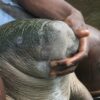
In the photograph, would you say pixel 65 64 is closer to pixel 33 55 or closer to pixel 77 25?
pixel 33 55

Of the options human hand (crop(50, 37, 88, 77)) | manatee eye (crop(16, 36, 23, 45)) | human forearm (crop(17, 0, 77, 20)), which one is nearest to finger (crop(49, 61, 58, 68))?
human hand (crop(50, 37, 88, 77))

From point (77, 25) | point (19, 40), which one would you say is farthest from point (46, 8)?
point (19, 40)

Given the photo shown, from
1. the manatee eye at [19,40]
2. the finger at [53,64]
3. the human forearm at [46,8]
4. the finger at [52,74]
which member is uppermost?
the manatee eye at [19,40]

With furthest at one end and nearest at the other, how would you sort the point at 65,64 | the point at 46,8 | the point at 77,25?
the point at 46,8, the point at 77,25, the point at 65,64

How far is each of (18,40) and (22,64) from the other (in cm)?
7

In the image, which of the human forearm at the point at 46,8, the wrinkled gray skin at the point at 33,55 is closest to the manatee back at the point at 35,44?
the wrinkled gray skin at the point at 33,55

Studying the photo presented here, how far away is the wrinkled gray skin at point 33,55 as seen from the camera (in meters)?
1.16

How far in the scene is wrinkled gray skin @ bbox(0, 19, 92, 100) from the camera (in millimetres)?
1158

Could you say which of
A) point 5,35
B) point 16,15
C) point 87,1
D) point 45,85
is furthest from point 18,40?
point 87,1

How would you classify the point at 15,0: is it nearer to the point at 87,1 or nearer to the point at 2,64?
the point at 2,64

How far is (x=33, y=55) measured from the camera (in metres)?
1.19

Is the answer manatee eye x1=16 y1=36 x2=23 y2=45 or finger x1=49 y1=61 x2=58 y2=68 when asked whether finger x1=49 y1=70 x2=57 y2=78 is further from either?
manatee eye x1=16 y1=36 x2=23 y2=45

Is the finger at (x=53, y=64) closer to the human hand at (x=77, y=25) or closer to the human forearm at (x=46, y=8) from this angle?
the human hand at (x=77, y=25)

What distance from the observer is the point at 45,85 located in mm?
1237
